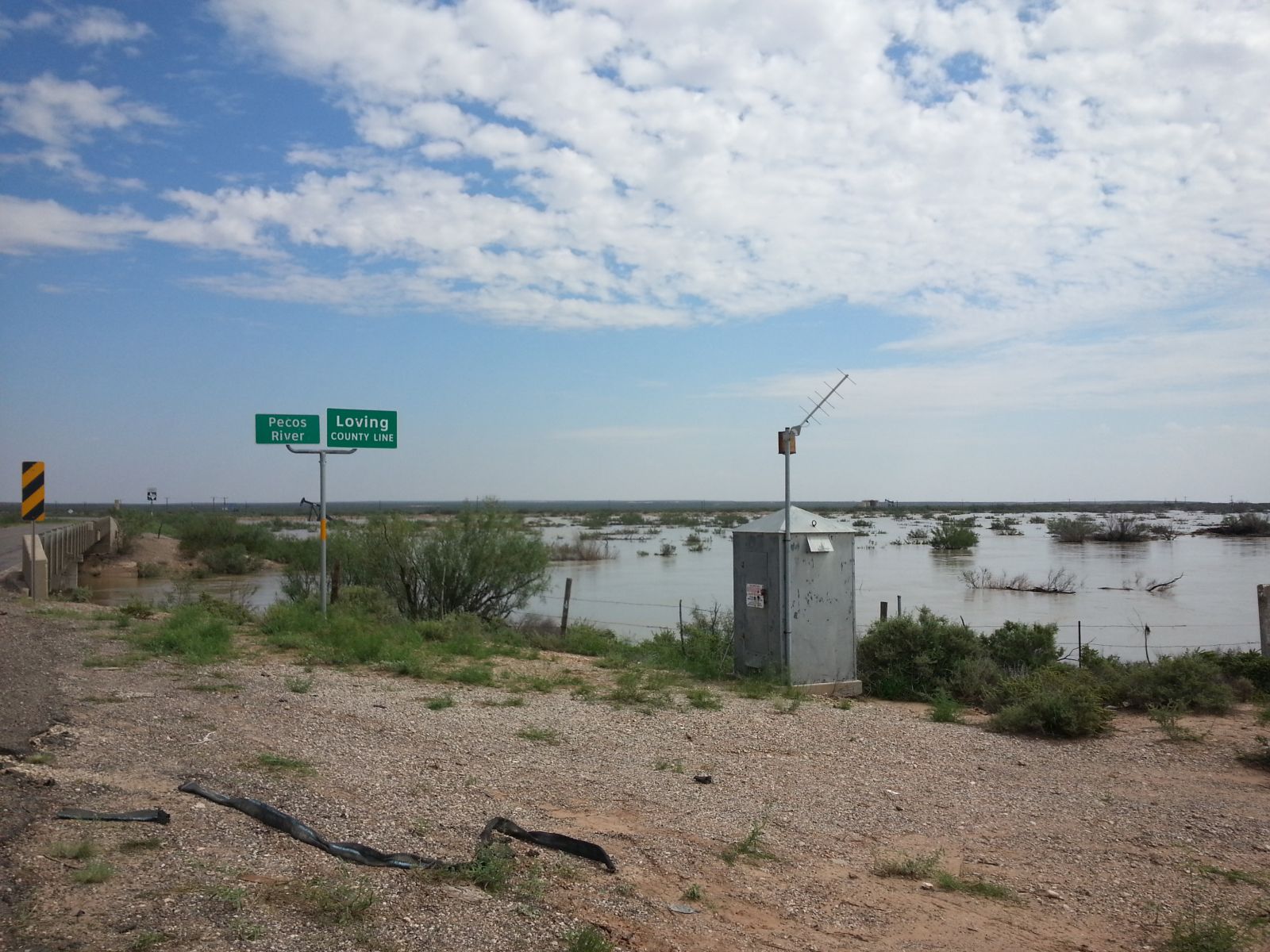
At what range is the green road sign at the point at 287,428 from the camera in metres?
16.5

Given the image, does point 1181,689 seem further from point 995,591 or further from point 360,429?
point 995,591

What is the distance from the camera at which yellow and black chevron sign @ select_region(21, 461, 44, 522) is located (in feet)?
62.2

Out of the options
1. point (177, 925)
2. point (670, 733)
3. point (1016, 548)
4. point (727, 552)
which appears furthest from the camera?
point (1016, 548)

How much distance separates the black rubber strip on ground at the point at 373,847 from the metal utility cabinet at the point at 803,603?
7152mm

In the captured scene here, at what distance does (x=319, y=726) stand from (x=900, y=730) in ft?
18.8

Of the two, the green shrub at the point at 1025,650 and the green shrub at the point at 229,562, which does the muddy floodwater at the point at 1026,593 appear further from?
the green shrub at the point at 229,562

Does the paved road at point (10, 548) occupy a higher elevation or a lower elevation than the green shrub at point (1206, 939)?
higher

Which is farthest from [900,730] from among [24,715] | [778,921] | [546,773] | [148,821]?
[24,715]

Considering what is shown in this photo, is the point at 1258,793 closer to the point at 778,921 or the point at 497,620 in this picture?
the point at 778,921

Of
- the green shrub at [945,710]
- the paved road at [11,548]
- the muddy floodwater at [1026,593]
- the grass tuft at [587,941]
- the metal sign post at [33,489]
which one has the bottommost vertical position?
the muddy floodwater at [1026,593]

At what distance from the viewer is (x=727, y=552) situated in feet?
176

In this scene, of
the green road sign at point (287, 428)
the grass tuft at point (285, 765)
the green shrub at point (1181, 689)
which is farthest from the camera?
the green road sign at point (287, 428)

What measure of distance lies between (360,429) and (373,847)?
1239cm

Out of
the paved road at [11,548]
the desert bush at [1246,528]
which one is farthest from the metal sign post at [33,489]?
the desert bush at [1246,528]
